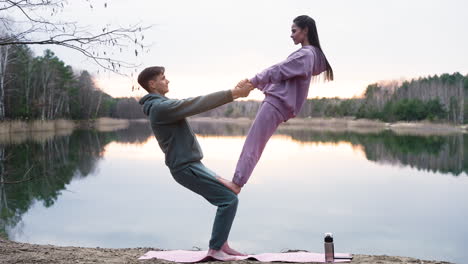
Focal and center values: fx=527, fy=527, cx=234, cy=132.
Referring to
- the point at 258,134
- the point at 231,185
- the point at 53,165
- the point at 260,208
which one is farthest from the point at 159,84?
the point at 53,165

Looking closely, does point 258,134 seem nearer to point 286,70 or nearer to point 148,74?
point 286,70

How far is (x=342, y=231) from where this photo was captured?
10.2 metres

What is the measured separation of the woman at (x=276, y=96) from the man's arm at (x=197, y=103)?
0.18 meters

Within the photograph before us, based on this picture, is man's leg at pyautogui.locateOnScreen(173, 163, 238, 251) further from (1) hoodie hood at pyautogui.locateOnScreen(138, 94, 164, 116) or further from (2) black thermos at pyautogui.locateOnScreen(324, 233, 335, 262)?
(2) black thermos at pyautogui.locateOnScreen(324, 233, 335, 262)

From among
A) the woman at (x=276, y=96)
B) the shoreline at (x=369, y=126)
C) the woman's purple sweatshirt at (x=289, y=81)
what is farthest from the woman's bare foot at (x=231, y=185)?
the shoreline at (x=369, y=126)

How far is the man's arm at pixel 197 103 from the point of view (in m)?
4.52

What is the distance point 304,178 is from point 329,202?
162 inches

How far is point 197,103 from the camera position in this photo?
4.54 metres

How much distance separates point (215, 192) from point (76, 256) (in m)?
1.71

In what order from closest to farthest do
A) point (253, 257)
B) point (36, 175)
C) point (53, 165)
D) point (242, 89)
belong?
1. point (242, 89)
2. point (253, 257)
3. point (36, 175)
4. point (53, 165)

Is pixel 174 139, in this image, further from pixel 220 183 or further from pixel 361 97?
pixel 361 97

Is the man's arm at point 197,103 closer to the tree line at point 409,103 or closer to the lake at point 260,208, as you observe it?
the lake at point 260,208

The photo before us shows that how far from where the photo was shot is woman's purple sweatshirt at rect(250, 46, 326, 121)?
179 inches

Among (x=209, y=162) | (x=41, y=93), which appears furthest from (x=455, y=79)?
(x=209, y=162)
